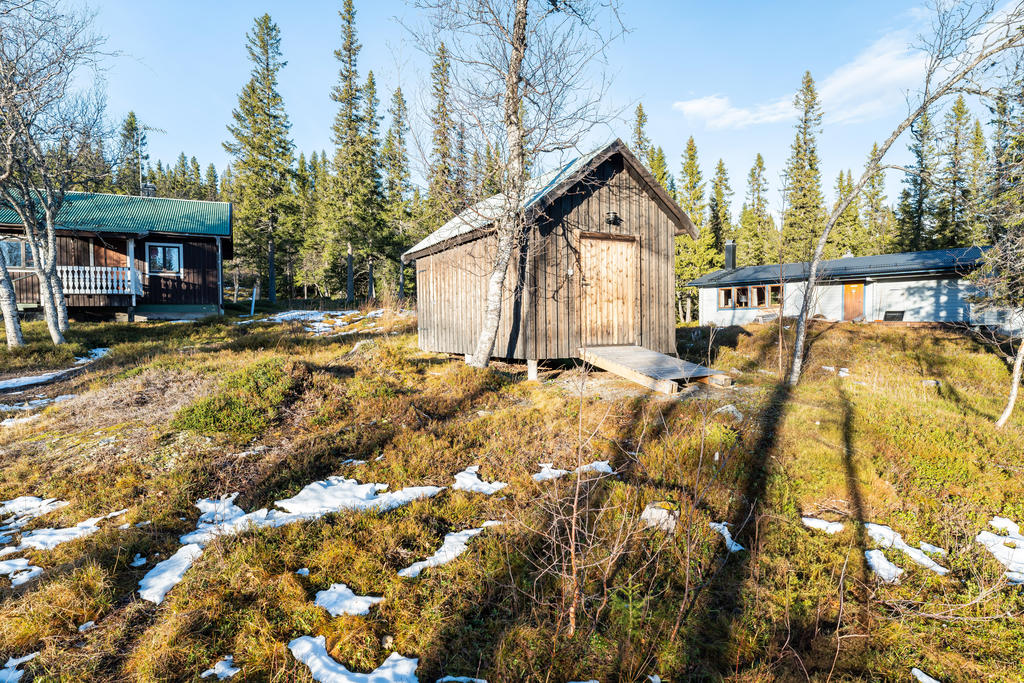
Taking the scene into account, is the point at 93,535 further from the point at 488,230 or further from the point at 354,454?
the point at 488,230

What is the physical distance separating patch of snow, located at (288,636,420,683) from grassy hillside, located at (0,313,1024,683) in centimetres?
7

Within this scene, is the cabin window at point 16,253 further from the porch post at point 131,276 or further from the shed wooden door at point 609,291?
the shed wooden door at point 609,291

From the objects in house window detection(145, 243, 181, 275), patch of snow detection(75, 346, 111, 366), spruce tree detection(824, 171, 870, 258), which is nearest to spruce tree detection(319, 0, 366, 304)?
house window detection(145, 243, 181, 275)

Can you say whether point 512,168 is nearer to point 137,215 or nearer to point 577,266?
point 577,266

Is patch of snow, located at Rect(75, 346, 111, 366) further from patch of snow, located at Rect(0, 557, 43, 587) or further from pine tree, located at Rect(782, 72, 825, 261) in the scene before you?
pine tree, located at Rect(782, 72, 825, 261)

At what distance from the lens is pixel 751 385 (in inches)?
404

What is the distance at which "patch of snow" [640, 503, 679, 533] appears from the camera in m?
4.63

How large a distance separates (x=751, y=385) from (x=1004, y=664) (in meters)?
7.26

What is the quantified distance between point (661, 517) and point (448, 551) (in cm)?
219

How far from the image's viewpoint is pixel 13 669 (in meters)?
3.10

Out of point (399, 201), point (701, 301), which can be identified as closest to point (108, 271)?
point (399, 201)

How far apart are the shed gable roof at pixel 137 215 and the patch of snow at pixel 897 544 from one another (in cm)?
2535

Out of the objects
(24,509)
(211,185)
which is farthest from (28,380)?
(211,185)

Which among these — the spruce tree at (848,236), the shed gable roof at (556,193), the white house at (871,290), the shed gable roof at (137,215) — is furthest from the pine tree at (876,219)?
the shed gable roof at (137,215)
